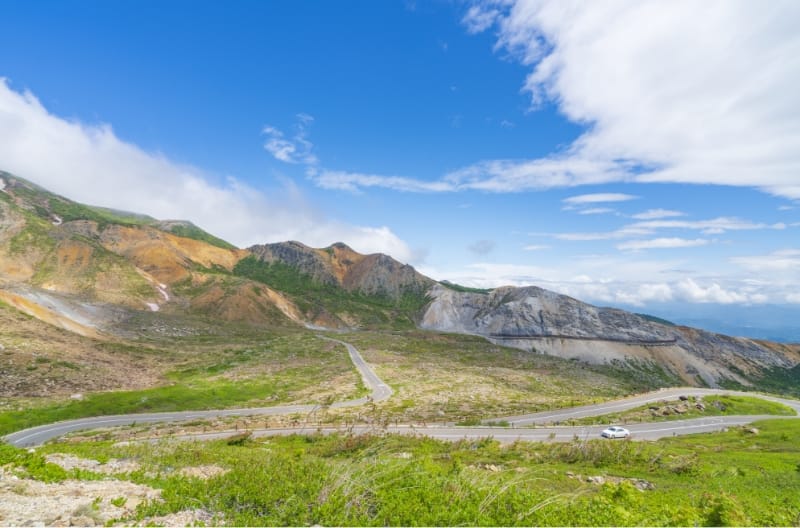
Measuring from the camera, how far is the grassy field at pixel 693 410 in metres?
46.4

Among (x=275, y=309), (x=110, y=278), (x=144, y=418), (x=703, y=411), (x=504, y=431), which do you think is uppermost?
(x=110, y=278)

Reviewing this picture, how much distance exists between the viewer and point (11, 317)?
212ft

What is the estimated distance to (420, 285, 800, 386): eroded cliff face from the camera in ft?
461

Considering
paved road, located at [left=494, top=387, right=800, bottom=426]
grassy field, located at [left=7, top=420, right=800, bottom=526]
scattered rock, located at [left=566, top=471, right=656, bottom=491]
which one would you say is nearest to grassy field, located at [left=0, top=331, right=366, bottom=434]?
paved road, located at [left=494, top=387, right=800, bottom=426]

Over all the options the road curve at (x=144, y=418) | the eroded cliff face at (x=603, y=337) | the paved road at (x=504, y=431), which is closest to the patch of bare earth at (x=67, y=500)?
the paved road at (x=504, y=431)

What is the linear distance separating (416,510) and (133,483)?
9990mm

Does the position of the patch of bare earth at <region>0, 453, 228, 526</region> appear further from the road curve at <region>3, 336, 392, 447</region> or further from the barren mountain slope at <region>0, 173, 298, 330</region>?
→ the barren mountain slope at <region>0, 173, 298, 330</region>

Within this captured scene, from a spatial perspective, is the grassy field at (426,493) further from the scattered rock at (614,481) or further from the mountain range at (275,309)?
the mountain range at (275,309)

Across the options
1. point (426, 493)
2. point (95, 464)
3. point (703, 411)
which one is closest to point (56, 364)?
point (95, 464)

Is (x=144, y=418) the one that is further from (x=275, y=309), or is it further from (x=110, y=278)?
(x=110, y=278)

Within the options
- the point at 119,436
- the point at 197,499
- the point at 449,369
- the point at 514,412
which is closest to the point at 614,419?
the point at 514,412

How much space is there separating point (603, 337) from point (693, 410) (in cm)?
10947

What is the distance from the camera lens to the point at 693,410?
5256 cm

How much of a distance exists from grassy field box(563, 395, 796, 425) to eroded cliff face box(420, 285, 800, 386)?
79501 millimetres
